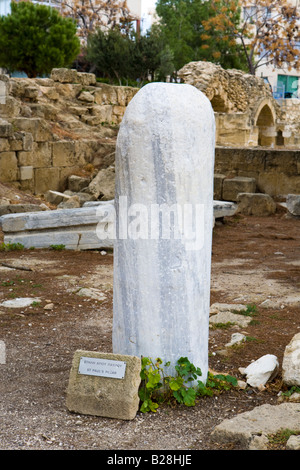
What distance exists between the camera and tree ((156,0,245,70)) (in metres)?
38.3

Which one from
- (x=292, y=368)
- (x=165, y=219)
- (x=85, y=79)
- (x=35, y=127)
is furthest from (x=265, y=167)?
(x=165, y=219)

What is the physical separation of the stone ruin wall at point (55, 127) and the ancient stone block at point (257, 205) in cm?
438

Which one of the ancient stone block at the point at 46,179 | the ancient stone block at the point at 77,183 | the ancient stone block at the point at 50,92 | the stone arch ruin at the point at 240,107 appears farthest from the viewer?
the stone arch ruin at the point at 240,107

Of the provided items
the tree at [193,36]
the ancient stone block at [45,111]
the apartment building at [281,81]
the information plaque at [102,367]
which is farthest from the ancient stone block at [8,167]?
the apartment building at [281,81]

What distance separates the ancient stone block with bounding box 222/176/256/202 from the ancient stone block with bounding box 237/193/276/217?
0.54m

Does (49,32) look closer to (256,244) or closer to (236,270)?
(256,244)

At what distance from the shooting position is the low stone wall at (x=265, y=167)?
Result: 13.2 metres

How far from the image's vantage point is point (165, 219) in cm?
347

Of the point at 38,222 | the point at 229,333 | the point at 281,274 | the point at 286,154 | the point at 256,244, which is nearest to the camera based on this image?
the point at 229,333

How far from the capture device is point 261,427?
308 cm

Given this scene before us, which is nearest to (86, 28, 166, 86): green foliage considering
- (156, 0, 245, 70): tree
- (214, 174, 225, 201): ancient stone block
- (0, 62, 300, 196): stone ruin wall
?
(0, 62, 300, 196): stone ruin wall

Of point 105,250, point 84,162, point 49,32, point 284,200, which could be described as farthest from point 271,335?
point 49,32

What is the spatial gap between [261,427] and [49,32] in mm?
21924

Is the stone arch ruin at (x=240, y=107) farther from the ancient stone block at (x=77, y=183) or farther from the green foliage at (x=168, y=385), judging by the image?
the green foliage at (x=168, y=385)
